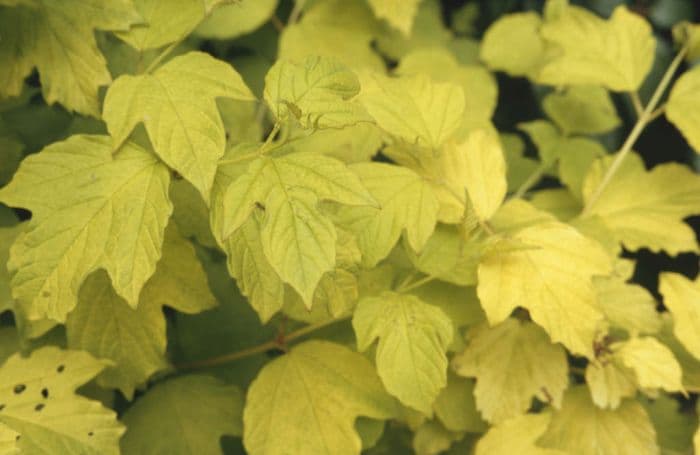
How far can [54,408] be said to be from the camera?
3.73ft

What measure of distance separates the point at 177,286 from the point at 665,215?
1.00 meters

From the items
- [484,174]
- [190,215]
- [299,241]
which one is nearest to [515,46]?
[484,174]

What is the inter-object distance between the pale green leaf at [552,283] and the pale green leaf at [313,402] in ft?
0.85

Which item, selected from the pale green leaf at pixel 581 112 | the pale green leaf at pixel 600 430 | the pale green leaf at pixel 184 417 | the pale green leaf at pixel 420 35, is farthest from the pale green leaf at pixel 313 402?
the pale green leaf at pixel 420 35

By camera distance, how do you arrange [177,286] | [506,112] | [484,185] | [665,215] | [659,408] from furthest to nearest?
1. [506,112]
2. [659,408]
3. [665,215]
4. [484,185]
5. [177,286]

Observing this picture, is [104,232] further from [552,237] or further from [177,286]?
[552,237]

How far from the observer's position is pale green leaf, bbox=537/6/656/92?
61.3 inches

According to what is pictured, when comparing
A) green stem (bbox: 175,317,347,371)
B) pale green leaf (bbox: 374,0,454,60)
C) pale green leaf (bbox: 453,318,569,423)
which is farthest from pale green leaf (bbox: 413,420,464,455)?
pale green leaf (bbox: 374,0,454,60)

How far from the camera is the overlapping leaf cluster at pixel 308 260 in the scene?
104 centimetres

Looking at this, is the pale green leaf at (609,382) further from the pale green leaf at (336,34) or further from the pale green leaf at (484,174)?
the pale green leaf at (336,34)

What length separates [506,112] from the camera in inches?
87.0

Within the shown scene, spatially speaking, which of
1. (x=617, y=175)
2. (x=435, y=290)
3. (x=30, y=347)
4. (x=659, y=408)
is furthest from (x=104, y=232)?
(x=659, y=408)

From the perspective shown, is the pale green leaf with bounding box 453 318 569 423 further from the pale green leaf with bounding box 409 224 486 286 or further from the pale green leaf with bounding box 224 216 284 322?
the pale green leaf with bounding box 224 216 284 322

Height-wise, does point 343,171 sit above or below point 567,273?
above
